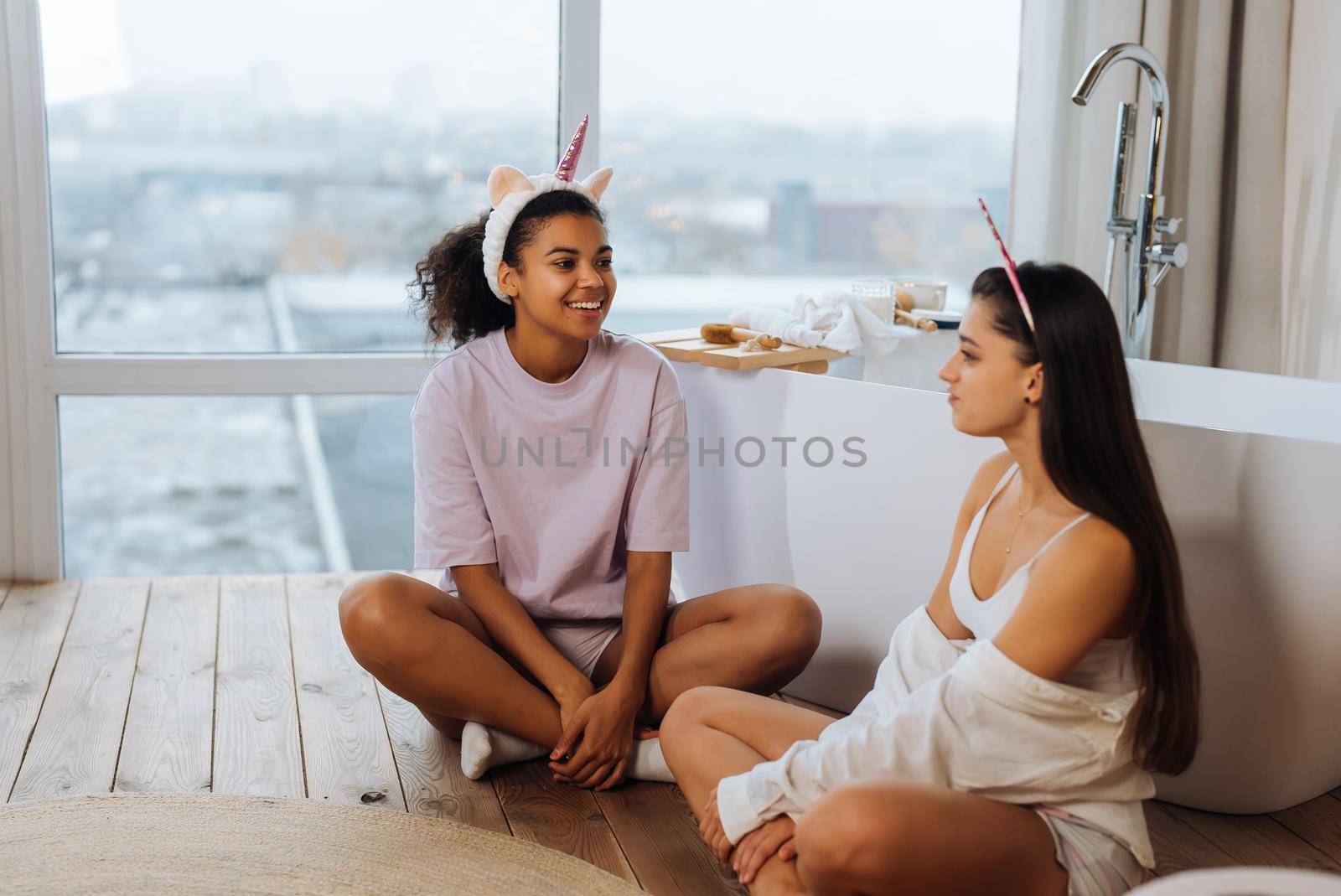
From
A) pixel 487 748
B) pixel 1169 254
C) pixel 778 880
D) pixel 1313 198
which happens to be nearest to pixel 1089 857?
pixel 778 880

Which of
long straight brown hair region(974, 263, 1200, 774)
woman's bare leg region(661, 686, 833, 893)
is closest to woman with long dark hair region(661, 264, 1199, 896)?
long straight brown hair region(974, 263, 1200, 774)

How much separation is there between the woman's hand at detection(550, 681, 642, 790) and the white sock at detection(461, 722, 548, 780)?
75 millimetres

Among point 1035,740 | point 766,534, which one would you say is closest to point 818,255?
point 766,534

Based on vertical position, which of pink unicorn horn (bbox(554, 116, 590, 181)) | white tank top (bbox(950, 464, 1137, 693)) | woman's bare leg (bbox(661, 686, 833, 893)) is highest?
pink unicorn horn (bbox(554, 116, 590, 181))

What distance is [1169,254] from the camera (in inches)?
103

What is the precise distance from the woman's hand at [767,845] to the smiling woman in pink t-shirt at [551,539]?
45cm

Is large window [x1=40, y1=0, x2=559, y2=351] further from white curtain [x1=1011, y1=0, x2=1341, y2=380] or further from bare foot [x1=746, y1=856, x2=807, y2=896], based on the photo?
bare foot [x1=746, y1=856, x2=807, y2=896]

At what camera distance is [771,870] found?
1406 millimetres

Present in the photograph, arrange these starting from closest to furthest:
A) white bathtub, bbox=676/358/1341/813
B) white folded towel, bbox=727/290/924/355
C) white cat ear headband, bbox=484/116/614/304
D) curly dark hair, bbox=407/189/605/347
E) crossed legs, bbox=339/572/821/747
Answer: white bathtub, bbox=676/358/1341/813 < crossed legs, bbox=339/572/821/747 < white cat ear headband, bbox=484/116/614/304 < curly dark hair, bbox=407/189/605/347 < white folded towel, bbox=727/290/924/355

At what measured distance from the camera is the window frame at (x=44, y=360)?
2.65m

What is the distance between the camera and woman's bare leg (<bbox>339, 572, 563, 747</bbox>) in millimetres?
1815

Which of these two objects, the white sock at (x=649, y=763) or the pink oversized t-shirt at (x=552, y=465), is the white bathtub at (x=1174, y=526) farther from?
the white sock at (x=649, y=763)

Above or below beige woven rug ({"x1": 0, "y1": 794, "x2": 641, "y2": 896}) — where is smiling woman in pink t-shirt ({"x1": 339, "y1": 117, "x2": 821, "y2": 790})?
above

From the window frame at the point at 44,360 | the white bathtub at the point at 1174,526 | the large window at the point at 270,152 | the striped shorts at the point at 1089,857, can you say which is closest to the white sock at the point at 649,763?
the white bathtub at the point at 1174,526
